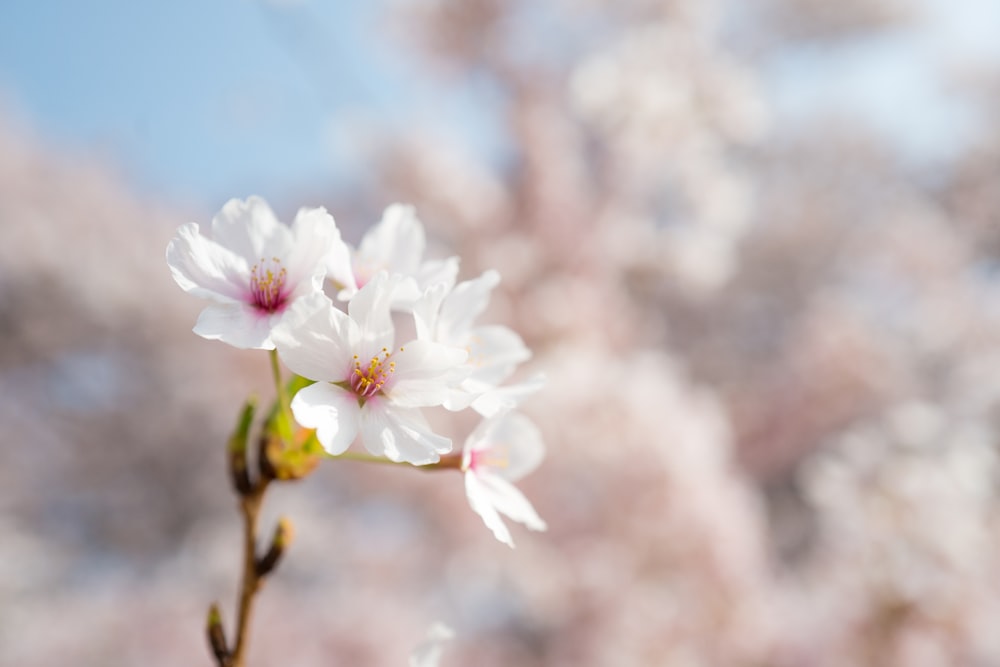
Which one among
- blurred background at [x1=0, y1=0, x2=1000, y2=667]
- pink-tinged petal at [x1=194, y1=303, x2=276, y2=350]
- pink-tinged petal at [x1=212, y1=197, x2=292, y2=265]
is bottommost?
pink-tinged petal at [x1=194, y1=303, x2=276, y2=350]

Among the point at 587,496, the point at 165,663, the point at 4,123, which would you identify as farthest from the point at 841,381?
the point at 4,123

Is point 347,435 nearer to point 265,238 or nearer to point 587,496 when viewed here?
point 265,238

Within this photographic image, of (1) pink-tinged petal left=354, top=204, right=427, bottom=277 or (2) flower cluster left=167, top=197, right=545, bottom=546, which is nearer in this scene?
(2) flower cluster left=167, top=197, right=545, bottom=546

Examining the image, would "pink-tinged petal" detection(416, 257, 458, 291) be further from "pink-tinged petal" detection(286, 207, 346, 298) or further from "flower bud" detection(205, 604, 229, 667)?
"flower bud" detection(205, 604, 229, 667)

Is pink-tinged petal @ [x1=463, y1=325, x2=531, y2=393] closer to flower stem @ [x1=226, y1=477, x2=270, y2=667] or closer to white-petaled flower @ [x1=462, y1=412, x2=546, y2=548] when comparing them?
white-petaled flower @ [x1=462, y1=412, x2=546, y2=548]

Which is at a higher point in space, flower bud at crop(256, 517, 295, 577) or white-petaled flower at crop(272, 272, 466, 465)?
white-petaled flower at crop(272, 272, 466, 465)

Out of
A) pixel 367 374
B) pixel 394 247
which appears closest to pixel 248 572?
pixel 367 374

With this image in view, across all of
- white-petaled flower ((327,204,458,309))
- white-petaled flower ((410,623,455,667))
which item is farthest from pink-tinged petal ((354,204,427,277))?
white-petaled flower ((410,623,455,667))

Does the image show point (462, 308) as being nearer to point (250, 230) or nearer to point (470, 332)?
point (470, 332)
